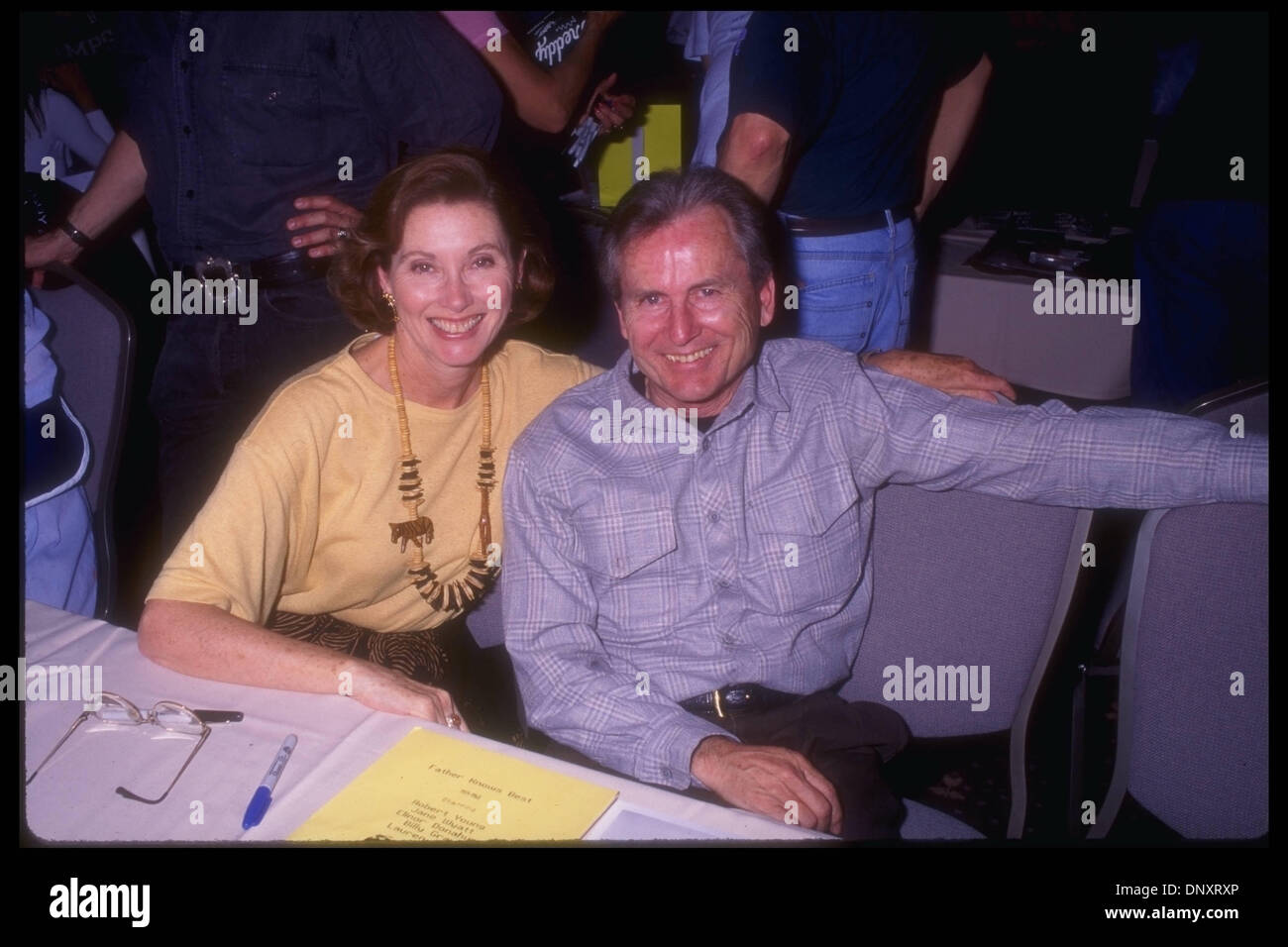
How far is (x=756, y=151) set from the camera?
191cm

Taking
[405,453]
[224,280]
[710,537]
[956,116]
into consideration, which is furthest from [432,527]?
[956,116]

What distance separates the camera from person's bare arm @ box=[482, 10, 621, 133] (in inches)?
81.1

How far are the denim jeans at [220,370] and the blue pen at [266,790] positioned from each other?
3.75 feet

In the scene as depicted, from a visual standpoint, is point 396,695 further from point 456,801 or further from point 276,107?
point 276,107

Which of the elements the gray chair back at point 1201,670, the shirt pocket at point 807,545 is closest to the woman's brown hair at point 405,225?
the shirt pocket at point 807,545

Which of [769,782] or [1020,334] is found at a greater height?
[1020,334]

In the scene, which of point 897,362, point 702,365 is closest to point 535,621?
point 702,365

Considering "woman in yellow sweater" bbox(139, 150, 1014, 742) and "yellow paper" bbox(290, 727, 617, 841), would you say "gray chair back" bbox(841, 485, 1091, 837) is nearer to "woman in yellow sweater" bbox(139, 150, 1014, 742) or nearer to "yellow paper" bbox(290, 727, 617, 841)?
"woman in yellow sweater" bbox(139, 150, 1014, 742)

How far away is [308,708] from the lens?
114 cm

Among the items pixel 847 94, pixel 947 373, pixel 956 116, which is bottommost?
pixel 947 373

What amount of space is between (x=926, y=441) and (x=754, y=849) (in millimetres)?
688

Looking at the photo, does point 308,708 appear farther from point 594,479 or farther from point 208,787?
point 594,479

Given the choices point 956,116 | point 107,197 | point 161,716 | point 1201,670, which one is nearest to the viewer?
point 161,716

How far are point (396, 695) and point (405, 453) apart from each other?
511 millimetres
